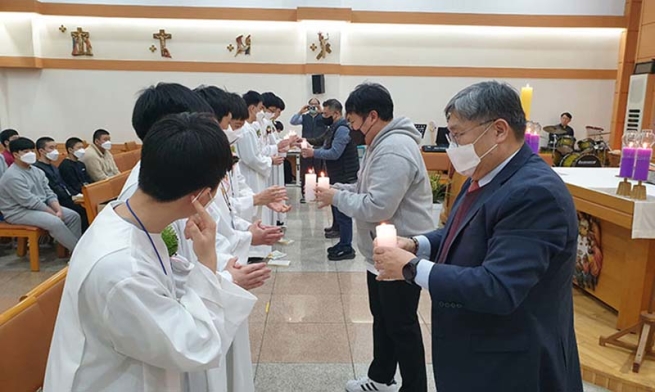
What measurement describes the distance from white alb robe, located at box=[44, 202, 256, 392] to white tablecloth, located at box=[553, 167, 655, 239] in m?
2.70

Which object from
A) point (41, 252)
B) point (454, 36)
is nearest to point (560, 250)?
point (41, 252)

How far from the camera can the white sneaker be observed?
8.00ft

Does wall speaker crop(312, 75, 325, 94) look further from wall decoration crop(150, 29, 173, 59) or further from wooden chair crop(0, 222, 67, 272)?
wooden chair crop(0, 222, 67, 272)

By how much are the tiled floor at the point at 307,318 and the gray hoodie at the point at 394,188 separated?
86 cm

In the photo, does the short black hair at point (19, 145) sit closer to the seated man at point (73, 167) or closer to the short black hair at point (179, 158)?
the seated man at point (73, 167)

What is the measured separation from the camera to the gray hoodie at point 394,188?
2082mm

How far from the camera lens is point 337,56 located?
899cm

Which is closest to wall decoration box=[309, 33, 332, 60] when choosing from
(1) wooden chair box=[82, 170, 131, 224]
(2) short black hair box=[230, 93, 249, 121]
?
(1) wooden chair box=[82, 170, 131, 224]

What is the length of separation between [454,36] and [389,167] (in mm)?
8340

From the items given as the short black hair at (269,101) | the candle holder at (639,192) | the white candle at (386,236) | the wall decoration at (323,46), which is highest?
the wall decoration at (323,46)

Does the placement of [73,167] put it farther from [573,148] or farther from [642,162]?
[573,148]

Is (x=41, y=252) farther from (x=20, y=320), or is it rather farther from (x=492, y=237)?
(x=492, y=237)

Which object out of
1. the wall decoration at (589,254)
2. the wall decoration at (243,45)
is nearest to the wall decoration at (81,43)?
the wall decoration at (243,45)

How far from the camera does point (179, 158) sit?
39.7 inches
